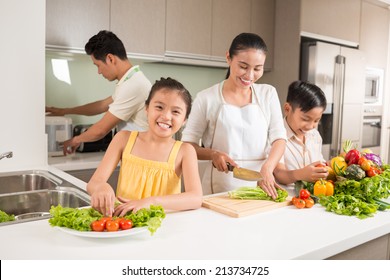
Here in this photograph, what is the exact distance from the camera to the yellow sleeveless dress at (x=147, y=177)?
4.62ft

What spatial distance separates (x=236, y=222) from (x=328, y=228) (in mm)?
268

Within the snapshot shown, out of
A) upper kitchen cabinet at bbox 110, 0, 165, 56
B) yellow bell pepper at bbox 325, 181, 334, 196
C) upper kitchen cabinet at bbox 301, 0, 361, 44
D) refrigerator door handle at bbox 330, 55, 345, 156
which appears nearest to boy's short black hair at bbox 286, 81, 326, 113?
yellow bell pepper at bbox 325, 181, 334, 196

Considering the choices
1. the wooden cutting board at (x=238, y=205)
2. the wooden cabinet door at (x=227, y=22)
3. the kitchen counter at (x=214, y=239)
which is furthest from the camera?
the wooden cabinet door at (x=227, y=22)

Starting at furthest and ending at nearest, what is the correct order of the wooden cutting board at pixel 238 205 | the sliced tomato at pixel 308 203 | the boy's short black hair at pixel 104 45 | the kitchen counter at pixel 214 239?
the boy's short black hair at pixel 104 45 < the sliced tomato at pixel 308 203 < the wooden cutting board at pixel 238 205 < the kitchen counter at pixel 214 239

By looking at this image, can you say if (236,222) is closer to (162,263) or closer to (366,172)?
(162,263)

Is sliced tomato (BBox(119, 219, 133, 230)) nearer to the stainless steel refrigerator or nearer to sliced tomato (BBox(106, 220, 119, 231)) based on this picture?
sliced tomato (BBox(106, 220, 119, 231))

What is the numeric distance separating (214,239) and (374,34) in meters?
4.03

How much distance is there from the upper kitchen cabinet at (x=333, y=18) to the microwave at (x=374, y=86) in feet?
1.41

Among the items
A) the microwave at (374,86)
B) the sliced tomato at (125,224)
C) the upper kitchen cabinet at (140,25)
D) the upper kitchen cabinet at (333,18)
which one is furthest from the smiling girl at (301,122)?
the microwave at (374,86)

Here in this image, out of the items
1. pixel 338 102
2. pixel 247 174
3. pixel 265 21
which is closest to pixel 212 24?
pixel 265 21

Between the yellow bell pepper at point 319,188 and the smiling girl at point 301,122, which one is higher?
the smiling girl at point 301,122

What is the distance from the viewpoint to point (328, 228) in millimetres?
1182

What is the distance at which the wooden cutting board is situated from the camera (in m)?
1.28

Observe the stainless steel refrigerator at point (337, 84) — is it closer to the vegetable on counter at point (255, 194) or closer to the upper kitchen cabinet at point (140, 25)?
the upper kitchen cabinet at point (140, 25)
